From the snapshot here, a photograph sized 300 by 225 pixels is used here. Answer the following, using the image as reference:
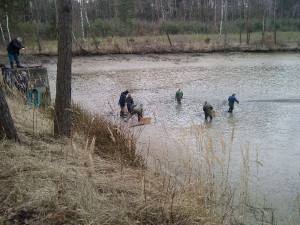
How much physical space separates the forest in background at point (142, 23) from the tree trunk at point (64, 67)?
1529cm

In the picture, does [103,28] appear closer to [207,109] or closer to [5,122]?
[207,109]

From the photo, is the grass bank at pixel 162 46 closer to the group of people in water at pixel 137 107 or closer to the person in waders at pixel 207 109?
the group of people in water at pixel 137 107

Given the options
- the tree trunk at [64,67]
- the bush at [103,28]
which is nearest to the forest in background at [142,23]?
the bush at [103,28]

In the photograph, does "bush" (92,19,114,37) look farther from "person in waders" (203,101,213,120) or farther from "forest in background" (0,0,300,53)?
"person in waders" (203,101,213,120)

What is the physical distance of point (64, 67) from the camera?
16.4 ft

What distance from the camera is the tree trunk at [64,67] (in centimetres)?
475

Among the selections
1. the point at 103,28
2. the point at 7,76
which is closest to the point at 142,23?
the point at 103,28

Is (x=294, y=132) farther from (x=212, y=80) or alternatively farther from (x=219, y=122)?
(x=212, y=80)

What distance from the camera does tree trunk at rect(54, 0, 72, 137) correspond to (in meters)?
4.75

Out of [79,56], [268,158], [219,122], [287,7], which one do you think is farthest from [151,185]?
[287,7]

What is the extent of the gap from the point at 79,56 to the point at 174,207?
23.2m

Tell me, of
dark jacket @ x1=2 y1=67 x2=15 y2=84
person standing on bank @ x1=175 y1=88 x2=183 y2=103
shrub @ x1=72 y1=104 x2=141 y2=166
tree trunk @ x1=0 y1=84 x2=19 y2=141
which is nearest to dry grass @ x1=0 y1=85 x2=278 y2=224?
tree trunk @ x1=0 y1=84 x2=19 y2=141

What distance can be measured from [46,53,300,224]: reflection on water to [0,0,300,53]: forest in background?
421 centimetres

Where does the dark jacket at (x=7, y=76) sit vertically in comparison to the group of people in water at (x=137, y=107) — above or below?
above
